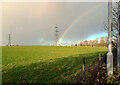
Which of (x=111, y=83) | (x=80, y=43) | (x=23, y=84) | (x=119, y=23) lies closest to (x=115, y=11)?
(x=119, y=23)

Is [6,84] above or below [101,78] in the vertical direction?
below

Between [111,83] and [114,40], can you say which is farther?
[114,40]

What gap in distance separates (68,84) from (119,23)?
5.51 metres

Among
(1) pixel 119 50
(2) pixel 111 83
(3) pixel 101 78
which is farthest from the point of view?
(1) pixel 119 50

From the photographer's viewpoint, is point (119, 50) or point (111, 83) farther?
point (119, 50)

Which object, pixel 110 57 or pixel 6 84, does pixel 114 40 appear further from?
pixel 6 84

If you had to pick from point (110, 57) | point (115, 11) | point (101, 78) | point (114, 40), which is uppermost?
point (115, 11)

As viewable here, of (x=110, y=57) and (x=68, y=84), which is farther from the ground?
(x=110, y=57)

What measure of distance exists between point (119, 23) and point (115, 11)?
12.2ft

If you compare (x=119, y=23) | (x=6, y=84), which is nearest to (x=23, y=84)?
(x=6, y=84)

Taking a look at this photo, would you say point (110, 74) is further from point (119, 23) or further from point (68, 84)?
point (119, 23)

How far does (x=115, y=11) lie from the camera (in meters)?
10.4

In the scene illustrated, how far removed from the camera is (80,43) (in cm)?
8538

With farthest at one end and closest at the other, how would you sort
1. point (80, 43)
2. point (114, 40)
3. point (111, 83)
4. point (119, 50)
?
point (80, 43) < point (114, 40) < point (119, 50) < point (111, 83)
